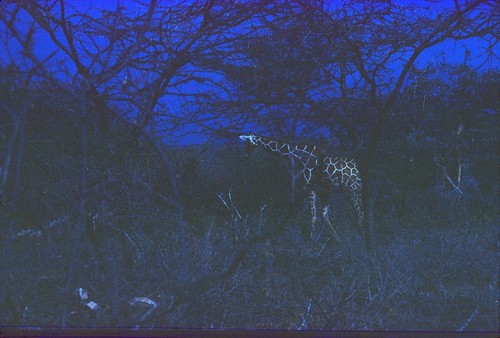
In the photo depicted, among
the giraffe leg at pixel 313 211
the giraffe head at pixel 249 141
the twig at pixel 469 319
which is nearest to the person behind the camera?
the twig at pixel 469 319

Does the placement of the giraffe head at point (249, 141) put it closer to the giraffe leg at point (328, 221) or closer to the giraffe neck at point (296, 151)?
the giraffe neck at point (296, 151)

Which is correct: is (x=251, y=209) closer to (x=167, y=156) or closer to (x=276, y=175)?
(x=276, y=175)

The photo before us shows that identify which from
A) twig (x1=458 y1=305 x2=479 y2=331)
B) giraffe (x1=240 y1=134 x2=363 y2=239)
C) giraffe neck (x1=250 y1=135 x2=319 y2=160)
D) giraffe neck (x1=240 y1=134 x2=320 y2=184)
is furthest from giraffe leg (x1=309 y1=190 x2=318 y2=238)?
twig (x1=458 y1=305 x2=479 y2=331)

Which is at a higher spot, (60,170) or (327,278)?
(60,170)

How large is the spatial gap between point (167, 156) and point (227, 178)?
1.48ft

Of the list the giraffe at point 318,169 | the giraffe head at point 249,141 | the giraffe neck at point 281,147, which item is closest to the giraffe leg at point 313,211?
the giraffe at point 318,169

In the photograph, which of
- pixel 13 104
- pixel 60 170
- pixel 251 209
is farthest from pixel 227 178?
pixel 13 104

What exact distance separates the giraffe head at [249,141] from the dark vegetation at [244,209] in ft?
0.20

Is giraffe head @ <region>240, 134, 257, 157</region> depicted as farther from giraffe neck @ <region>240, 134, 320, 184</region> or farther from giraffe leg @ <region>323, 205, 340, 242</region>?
giraffe leg @ <region>323, 205, 340, 242</region>

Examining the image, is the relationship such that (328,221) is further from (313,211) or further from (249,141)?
(249,141)

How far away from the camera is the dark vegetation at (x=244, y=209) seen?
4.24 metres

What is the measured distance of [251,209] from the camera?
4367mm

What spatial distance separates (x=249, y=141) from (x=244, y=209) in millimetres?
482

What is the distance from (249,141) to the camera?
436cm
